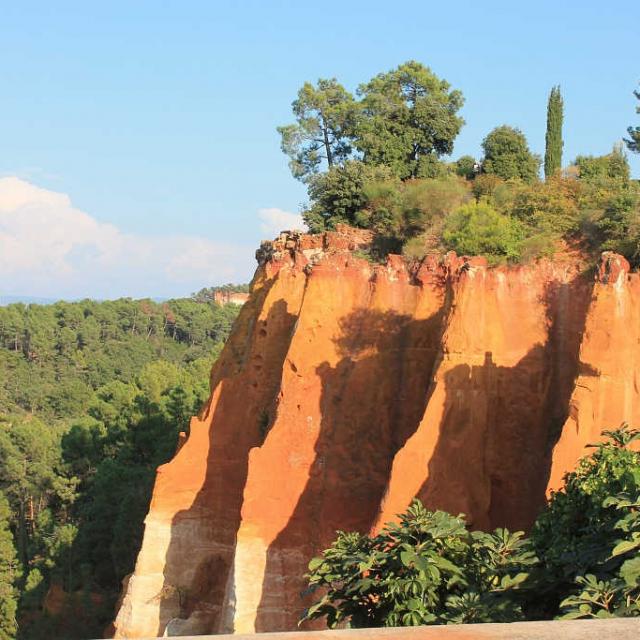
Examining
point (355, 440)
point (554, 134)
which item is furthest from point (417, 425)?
point (554, 134)

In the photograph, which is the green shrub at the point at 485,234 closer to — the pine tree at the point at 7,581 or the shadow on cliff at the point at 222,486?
the shadow on cliff at the point at 222,486

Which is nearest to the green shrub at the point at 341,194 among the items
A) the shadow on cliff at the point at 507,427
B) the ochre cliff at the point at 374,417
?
the ochre cliff at the point at 374,417

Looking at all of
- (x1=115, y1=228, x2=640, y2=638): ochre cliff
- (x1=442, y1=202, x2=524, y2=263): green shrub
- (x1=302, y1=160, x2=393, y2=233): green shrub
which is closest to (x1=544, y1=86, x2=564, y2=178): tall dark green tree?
(x1=302, y1=160, x2=393, y2=233): green shrub

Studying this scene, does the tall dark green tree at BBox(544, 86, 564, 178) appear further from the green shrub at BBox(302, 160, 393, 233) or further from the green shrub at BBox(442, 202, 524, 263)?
the green shrub at BBox(442, 202, 524, 263)

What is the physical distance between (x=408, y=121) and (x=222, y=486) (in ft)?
51.2

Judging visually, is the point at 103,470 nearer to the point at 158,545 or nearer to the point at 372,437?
the point at 158,545

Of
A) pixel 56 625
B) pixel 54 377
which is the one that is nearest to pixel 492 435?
pixel 56 625

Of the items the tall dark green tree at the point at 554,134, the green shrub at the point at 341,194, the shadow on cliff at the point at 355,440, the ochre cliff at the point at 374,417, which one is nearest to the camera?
the ochre cliff at the point at 374,417

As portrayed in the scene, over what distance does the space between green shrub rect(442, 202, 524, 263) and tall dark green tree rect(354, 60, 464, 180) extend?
31.5ft

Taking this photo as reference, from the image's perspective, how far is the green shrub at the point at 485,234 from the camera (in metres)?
20.6

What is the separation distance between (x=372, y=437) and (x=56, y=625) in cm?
1858

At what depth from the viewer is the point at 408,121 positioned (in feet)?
107

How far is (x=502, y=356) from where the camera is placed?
1566cm

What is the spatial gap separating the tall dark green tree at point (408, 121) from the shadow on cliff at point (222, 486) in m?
11.9
